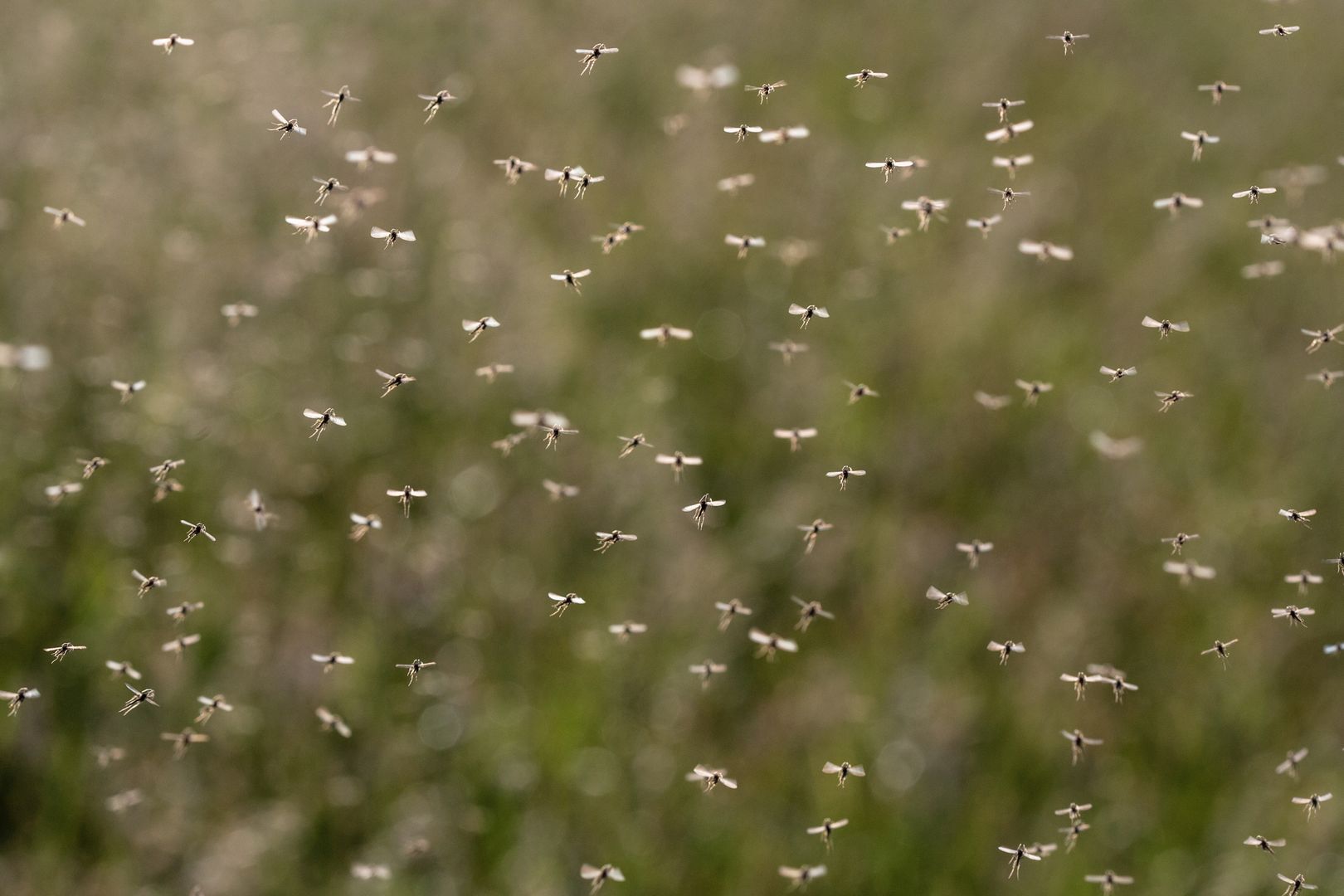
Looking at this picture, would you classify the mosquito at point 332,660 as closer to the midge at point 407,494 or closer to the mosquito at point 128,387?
the midge at point 407,494

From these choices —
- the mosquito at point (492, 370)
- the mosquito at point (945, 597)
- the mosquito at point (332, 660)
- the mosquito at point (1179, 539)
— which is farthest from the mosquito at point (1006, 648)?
the mosquito at point (332, 660)

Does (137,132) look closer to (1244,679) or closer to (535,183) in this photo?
(535,183)

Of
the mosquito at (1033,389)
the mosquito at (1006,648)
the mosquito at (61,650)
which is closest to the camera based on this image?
the mosquito at (1006,648)

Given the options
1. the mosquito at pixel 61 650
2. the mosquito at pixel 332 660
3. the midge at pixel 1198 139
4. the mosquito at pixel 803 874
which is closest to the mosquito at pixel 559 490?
the mosquito at pixel 332 660

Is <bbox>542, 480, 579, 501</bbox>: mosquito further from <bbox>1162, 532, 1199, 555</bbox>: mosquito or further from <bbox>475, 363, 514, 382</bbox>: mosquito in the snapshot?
<bbox>1162, 532, 1199, 555</bbox>: mosquito

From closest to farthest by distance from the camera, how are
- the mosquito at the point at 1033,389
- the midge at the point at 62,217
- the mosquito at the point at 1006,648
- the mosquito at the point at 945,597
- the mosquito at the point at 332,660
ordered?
the mosquito at the point at 1006,648
the mosquito at the point at 332,660
the mosquito at the point at 945,597
the midge at the point at 62,217
the mosquito at the point at 1033,389

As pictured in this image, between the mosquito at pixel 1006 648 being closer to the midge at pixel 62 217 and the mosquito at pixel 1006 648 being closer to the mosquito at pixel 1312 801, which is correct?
the mosquito at pixel 1312 801

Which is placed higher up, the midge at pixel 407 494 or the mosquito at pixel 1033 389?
the mosquito at pixel 1033 389

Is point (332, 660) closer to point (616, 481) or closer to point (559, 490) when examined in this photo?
point (559, 490)

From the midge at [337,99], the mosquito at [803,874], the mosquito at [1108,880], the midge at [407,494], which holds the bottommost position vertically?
the mosquito at [1108,880]

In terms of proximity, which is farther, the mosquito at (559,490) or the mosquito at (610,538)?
the mosquito at (559,490)
